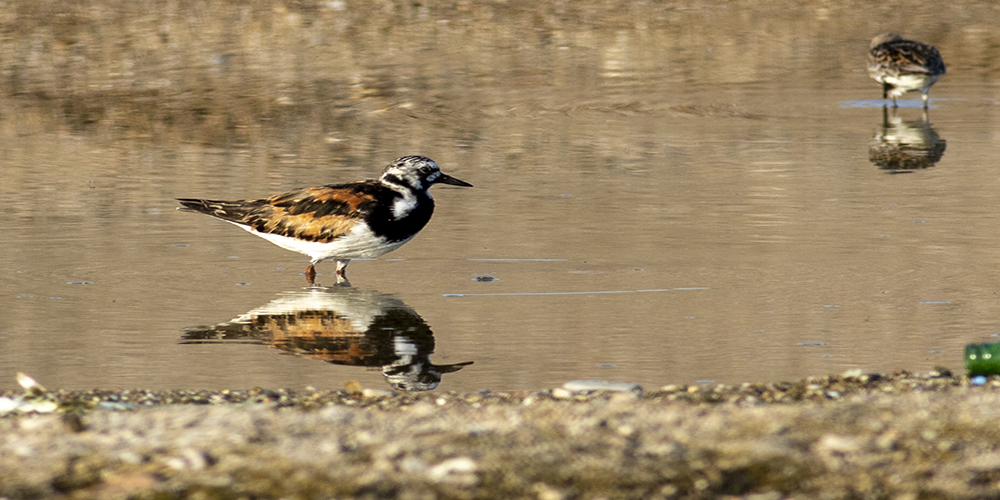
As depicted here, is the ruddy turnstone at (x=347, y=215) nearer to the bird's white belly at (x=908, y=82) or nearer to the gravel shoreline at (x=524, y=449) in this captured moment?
the gravel shoreline at (x=524, y=449)

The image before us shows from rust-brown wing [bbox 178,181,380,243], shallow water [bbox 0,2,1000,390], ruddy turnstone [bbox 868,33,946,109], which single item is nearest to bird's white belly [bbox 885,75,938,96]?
ruddy turnstone [bbox 868,33,946,109]

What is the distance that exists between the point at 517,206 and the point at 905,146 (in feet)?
16.6

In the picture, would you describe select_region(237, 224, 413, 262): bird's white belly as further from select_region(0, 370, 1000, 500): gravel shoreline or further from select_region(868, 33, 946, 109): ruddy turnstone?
select_region(868, 33, 946, 109): ruddy turnstone

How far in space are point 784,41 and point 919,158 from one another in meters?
10.1

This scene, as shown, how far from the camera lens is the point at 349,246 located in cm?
948

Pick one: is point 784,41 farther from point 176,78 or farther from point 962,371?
point 962,371

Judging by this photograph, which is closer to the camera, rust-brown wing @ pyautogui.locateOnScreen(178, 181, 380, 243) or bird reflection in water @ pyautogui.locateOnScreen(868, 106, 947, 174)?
rust-brown wing @ pyautogui.locateOnScreen(178, 181, 380, 243)

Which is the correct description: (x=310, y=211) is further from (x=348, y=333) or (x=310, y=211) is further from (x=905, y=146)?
(x=905, y=146)

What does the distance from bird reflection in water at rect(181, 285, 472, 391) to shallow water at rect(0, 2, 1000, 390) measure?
0.09 ft

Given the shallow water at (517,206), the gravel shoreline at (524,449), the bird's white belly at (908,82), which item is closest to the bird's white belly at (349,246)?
the shallow water at (517,206)

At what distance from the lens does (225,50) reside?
22.9 m

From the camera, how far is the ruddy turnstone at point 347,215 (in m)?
9.48

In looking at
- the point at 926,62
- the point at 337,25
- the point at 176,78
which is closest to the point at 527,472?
the point at 926,62

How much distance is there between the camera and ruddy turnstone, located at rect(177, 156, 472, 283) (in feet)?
31.1
